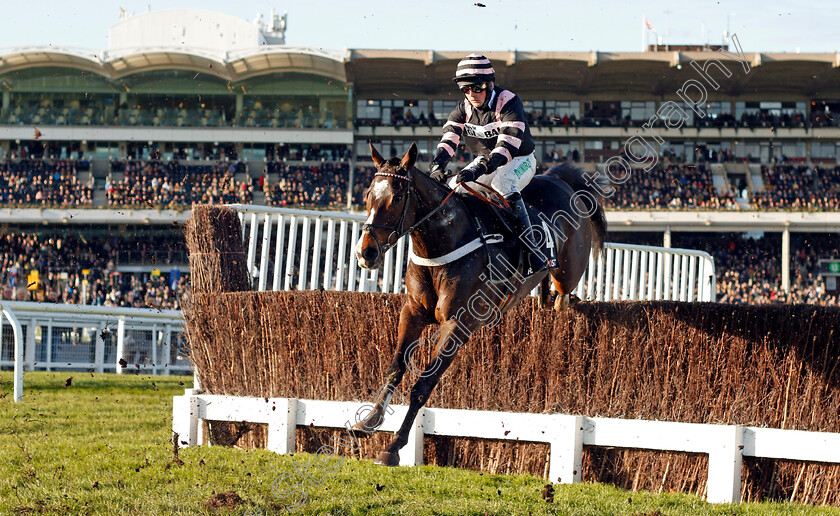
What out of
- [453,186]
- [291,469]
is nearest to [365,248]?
[453,186]

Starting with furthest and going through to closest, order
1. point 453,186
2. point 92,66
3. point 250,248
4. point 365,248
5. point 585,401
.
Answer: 1. point 92,66
2. point 250,248
3. point 585,401
4. point 453,186
5. point 365,248

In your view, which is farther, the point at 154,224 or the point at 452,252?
the point at 154,224

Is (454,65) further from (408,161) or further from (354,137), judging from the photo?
(408,161)

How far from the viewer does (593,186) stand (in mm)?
8250

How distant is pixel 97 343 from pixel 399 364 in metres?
11.8

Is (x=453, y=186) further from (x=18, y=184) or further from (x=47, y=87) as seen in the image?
(x=47, y=87)

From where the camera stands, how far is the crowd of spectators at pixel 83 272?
1190 inches

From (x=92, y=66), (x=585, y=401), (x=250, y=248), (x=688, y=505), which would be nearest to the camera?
(x=688, y=505)

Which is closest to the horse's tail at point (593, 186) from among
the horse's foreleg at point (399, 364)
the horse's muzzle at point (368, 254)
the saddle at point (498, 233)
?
the saddle at point (498, 233)

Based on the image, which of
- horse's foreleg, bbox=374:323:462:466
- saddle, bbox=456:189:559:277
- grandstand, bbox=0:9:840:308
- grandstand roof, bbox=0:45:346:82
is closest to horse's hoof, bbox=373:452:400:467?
horse's foreleg, bbox=374:323:462:466

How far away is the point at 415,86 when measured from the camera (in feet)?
139

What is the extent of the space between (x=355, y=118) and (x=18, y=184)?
14893 millimetres

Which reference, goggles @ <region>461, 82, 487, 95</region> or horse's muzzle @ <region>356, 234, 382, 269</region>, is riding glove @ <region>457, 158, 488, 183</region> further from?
horse's muzzle @ <region>356, 234, 382, 269</region>

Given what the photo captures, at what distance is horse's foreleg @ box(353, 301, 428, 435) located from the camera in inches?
221
